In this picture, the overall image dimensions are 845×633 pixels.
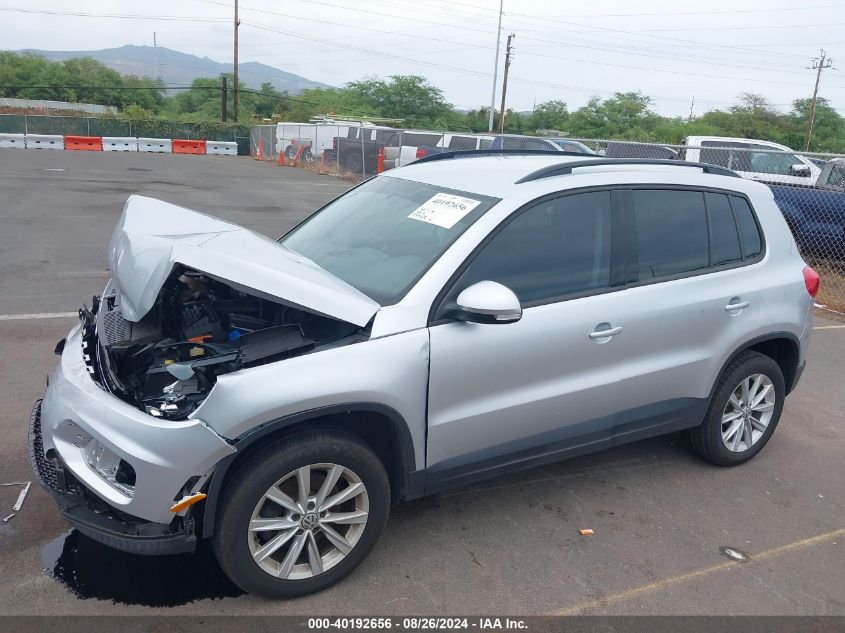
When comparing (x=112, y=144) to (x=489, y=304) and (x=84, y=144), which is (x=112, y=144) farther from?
(x=489, y=304)

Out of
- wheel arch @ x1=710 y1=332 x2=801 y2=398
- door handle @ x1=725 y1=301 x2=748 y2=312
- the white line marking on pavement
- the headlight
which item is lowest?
the white line marking on pavement

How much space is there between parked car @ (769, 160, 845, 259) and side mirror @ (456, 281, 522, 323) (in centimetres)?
895

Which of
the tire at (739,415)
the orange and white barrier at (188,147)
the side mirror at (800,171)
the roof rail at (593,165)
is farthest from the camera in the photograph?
the orange and white barrier at (188,147)

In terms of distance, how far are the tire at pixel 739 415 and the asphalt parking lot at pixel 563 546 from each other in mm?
135

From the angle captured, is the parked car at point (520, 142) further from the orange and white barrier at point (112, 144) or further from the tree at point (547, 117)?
the tree at point (547, 117)

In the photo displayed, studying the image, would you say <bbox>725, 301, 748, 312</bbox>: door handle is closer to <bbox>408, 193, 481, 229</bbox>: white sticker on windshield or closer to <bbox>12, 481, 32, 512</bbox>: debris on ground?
<bbox>408, 193, 481, 229</bbox>: white sticker on windshield

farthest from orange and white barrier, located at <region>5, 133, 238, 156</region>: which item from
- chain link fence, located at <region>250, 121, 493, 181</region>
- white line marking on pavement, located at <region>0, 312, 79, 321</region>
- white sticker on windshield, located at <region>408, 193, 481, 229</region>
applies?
white sticker on windshield, located at <region>408, 193, 481, 229</region>

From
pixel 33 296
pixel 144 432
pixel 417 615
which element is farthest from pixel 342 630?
pixel 33 296

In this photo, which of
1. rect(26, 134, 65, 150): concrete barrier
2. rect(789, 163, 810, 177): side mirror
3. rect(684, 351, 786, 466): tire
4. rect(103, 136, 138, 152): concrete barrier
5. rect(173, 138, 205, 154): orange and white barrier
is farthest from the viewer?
rect(173, 138, 205, 154): orange and white barrier

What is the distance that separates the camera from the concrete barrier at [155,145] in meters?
35.8

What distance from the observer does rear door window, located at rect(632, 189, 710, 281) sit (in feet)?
12.8

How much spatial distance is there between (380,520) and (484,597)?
56cm

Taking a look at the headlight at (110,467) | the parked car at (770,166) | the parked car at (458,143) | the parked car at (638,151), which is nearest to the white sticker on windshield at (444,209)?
the headlight at (110,467)

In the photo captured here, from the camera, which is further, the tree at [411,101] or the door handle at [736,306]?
the tree at [411,101]
